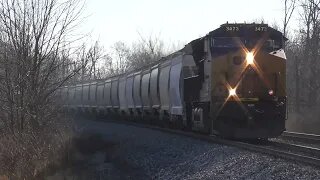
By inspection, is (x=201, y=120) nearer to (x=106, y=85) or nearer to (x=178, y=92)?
(x=178, y=92)

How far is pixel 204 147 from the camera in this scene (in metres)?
14.4

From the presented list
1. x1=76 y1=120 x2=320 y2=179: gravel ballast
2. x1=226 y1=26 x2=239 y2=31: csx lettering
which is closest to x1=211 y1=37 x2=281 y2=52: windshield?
x1=226 y1=26 x2=239 y2=31: csx lettering

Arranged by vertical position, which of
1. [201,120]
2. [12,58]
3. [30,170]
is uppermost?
[12,58]

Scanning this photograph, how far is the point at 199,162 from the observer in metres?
12.6

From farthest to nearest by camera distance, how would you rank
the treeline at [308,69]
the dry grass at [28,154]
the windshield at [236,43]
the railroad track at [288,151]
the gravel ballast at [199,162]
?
the treeline at [308,69] < the windshield at [236,43] < the dry grass at [28,154] < the railroad track at [288,151] < the gravel ballast at [199,162]

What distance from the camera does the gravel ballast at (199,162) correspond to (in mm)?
10170

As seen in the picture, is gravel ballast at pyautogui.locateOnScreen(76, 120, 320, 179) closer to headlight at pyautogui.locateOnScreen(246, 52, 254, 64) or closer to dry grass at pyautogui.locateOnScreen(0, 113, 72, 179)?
dry grass at pyautogui.locateOnScreen(0, 113, 72, 179)

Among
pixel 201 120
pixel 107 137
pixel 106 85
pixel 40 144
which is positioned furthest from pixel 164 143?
pixel 106 85

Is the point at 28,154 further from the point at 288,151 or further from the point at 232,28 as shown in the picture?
the point at 232,28

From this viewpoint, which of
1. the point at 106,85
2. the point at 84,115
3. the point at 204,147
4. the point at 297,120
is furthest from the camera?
the point at 84,115

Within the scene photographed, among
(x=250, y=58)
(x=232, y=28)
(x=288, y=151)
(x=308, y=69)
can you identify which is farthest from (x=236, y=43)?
(x=308, y=69)

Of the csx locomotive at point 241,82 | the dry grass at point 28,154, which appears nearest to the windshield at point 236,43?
the csx locomotive at point 241,82

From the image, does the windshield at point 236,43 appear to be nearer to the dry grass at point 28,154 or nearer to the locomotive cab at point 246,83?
the locomotive cab at point 246,83

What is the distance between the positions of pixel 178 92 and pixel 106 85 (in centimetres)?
2126
